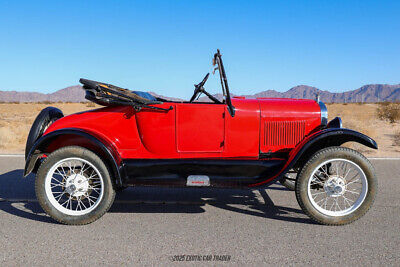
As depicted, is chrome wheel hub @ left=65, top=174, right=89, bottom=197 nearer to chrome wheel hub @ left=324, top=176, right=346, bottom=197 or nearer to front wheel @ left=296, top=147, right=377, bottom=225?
front wheel @ left=296, top=147, right=377, bottom=225

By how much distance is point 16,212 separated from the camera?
12.7 ft

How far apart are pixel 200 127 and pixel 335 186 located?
5.30 ft

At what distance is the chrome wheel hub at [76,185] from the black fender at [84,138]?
326mm

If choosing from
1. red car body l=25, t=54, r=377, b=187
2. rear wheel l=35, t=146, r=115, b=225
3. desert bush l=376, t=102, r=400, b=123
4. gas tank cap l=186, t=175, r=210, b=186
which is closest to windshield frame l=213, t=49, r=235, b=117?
red car body l=25, t=54, r=377, b=187

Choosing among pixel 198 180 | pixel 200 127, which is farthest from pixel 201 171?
pixel 200 127

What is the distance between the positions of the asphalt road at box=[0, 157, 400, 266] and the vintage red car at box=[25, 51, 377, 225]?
0.27 meters

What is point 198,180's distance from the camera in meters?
3.61

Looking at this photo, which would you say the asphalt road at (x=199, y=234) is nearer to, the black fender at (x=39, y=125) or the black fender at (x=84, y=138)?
the black fender at (x=84, y=138)

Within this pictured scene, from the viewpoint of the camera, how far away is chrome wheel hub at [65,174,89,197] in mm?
3633

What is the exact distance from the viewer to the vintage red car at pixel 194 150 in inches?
139

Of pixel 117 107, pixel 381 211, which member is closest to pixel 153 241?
pixel 117 107

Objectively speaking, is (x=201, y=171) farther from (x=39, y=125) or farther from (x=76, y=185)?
(x=39, y=125)

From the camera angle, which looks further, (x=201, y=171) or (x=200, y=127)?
(x=200, y=127)

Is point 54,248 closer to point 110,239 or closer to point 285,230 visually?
point 110,239
